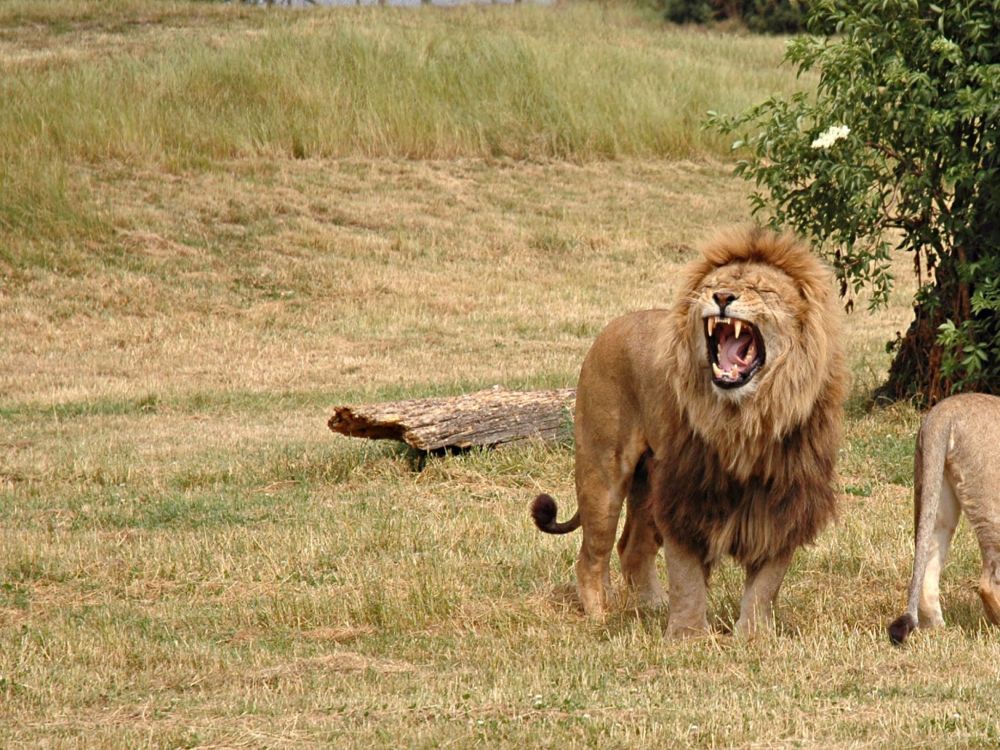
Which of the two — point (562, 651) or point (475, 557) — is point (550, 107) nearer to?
point (475, 557)

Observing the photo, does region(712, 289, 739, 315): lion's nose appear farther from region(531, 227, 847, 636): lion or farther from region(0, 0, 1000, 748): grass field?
region(0, 0, 1000, 748): grass field

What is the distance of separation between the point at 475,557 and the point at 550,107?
→ 21.4m

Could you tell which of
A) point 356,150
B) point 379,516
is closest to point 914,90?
point 379,516

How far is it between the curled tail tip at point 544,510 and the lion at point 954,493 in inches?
70.6

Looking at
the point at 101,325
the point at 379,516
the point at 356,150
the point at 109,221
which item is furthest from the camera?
the point at 356,150

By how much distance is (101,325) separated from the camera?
17797 mm

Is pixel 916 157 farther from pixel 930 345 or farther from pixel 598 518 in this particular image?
pixel 598 518

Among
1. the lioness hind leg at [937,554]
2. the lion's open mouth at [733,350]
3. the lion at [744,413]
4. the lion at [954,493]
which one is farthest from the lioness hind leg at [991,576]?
the lion's open mouth at [733,350]

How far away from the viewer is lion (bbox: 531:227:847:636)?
568 centimetres

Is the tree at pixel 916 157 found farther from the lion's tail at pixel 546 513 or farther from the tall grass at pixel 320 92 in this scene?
the tall grass at pixel 320 92

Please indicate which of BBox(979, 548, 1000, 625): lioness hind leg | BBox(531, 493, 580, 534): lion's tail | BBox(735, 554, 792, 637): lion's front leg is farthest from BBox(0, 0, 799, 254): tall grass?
BBox(979, 548, 1000, 625): lioness hind leg

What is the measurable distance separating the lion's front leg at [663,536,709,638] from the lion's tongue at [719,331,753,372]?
853 millimetres

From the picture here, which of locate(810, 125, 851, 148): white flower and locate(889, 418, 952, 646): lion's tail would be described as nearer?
locate(889, 418, 952, 646): lion's tail

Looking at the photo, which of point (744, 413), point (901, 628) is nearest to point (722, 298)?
point (744, 413)
